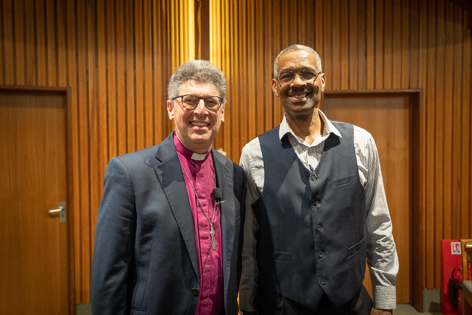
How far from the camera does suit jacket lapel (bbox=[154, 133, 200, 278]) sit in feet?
3.75

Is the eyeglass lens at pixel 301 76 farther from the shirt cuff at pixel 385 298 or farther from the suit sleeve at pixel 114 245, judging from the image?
the shirt cuff at pixel 385 298

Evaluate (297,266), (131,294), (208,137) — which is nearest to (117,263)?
(131,294)

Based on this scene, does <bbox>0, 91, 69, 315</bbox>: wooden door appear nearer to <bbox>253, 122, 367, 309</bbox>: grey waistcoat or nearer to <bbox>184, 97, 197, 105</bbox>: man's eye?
<bbox>184, 97, 197, 105</bbox>: man's eye

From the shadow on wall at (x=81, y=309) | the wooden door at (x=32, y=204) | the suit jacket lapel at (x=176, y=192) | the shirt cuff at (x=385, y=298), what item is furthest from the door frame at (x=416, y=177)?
the shadow on wall at (x=81, y=309)

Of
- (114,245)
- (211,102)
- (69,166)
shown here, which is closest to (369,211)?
(211,102)

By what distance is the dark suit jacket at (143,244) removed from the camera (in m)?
1.10

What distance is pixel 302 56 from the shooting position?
53.9 inches

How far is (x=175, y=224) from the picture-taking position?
1135 millimetres

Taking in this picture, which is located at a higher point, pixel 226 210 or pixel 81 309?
pixel 226 210

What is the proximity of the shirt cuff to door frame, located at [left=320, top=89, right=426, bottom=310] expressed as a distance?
2073mm

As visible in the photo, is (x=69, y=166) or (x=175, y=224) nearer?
(x=175, y=224)

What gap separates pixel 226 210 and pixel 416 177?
2678 millimetres

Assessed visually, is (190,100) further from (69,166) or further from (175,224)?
(69,166)

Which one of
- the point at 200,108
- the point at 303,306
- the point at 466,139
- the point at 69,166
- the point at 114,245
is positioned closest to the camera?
the point at 114,245
